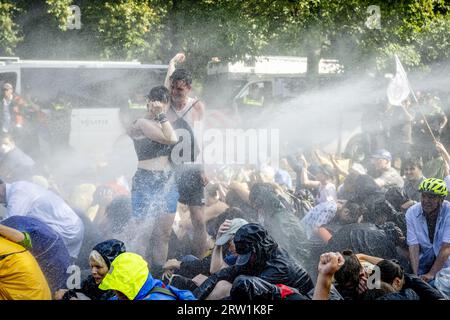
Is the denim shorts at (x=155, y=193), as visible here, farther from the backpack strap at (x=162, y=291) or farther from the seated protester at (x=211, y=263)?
the backpack strap at (x=162, y=291)

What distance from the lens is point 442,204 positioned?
5012 millimetres

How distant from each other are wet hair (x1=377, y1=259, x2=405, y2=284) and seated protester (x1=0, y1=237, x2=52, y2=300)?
205cm

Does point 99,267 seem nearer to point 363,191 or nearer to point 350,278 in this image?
point 350,278

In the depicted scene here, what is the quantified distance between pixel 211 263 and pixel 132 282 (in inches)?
47.4

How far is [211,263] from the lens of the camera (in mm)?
4824

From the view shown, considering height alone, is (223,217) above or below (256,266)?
above

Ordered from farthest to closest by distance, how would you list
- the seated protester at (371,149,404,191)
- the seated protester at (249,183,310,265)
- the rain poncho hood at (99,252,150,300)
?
the seated protester at (371,149,404,191) → the seated protester at (249,183,310,265) → the rain poncho hood at (99,252,150,300)

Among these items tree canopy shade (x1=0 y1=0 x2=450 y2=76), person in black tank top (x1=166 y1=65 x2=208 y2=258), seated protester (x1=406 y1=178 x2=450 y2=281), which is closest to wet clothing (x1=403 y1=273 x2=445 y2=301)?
seated protester (x1=406 y1=178 x2=450 y2=281)

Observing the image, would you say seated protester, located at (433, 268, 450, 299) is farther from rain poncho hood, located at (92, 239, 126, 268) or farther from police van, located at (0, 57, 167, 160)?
police van, located at (0, 57, 167, 160)

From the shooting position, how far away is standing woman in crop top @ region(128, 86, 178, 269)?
17.7 feet

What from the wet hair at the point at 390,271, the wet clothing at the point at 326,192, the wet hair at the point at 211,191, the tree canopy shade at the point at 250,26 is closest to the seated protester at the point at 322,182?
the wet clothing at the point at 326,192

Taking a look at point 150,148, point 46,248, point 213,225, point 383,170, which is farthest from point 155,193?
point 383,170

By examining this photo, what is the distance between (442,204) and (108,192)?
2.83 m

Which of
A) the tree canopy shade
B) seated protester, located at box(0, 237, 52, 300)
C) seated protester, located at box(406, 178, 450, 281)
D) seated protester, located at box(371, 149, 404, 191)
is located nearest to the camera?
seated protester, located at box(0, 237, 52, 300)
